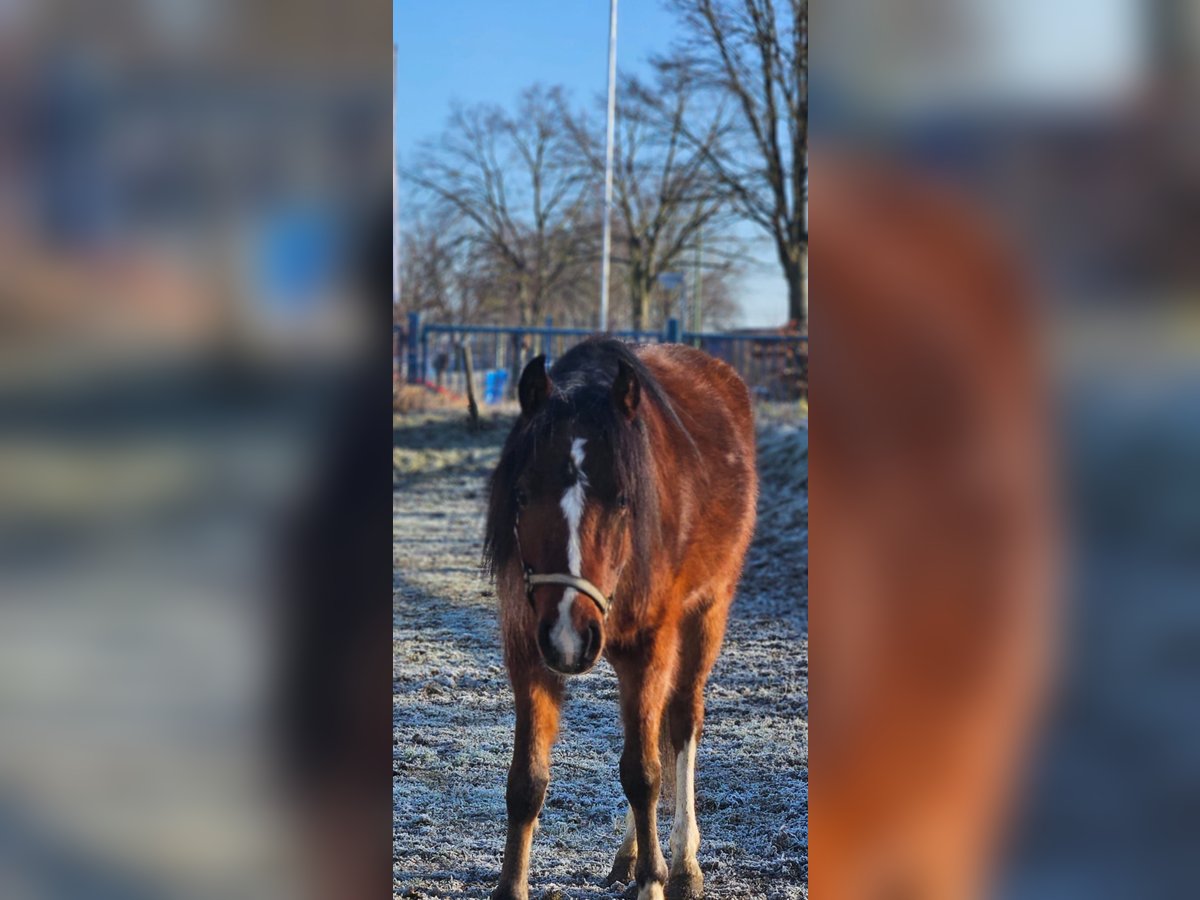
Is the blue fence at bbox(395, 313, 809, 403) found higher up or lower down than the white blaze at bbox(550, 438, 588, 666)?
higher up

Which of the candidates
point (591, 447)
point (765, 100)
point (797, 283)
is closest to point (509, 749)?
point (591, 447)

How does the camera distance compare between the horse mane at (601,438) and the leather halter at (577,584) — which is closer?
the leather halter at (577,584)

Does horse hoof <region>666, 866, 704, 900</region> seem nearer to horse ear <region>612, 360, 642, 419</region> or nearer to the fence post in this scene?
horse ear <region>612, 360, 642, 419</region>

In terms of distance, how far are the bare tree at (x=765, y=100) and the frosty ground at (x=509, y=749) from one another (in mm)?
493

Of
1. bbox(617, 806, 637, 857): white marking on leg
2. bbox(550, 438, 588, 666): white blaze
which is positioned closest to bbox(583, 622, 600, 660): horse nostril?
bbox(550, 438, 588, 666): white blaze

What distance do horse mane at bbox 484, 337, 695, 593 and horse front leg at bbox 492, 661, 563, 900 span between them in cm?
26

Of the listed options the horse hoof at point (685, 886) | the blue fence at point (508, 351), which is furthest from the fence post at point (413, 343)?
the horse hoof at point (685, 886)

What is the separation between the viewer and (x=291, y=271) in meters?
1.71

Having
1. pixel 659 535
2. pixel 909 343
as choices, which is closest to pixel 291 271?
pixel 659 535

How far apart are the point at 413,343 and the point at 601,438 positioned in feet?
2.13

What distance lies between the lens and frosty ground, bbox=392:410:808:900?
2.21 meters

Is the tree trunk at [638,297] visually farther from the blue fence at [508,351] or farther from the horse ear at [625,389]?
the horse ear at [625,389]

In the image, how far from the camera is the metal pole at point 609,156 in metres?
2.15

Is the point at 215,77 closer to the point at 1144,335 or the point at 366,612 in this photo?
the point at 366,612
